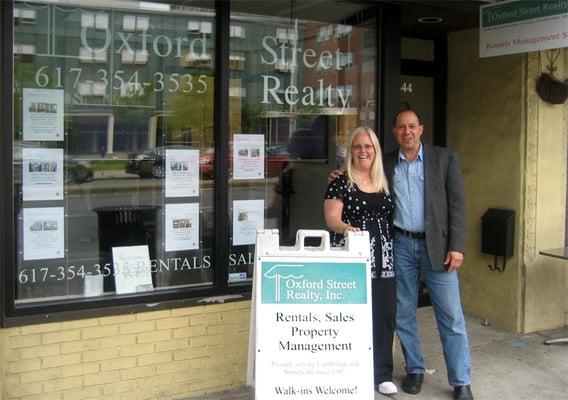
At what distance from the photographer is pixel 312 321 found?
334 cm

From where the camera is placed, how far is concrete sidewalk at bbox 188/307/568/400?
4.30 meters

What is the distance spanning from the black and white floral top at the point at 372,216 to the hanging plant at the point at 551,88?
2.32 metres

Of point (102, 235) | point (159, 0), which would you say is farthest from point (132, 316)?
point (159, 0)

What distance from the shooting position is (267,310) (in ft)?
10.9

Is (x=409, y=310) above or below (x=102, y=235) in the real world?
below

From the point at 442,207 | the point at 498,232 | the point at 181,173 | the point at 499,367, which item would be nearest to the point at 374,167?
the point at 442,207

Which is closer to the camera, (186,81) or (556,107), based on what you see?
(186,81)

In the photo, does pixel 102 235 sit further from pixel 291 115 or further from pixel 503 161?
pixel 503 161

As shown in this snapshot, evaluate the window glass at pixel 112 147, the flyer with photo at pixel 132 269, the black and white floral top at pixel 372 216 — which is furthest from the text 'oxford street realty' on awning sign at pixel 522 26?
the flyer with photo at pixel 132 269

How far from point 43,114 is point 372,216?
6.95 feet

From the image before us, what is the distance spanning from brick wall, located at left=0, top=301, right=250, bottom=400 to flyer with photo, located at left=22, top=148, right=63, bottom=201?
0.79 meters

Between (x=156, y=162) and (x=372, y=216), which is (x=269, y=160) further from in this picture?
(x=372, y=216)

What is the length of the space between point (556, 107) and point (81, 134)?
4.02 meters

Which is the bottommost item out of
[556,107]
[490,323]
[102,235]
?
[490,323]
